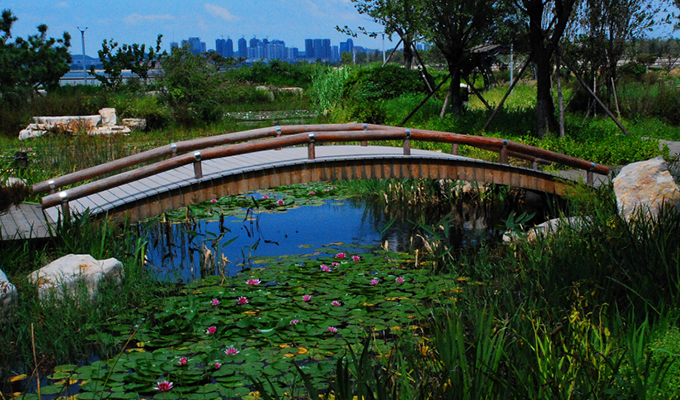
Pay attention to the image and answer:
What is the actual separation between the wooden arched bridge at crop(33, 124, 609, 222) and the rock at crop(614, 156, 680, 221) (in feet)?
6.09

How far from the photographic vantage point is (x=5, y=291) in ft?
16.8

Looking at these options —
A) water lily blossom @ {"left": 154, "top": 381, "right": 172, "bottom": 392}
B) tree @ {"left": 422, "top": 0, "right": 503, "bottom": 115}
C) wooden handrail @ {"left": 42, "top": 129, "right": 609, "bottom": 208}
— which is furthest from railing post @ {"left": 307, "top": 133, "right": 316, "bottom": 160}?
A: tree @ {"left": 422, "top": 0, "right": 503, "bottom": 115}

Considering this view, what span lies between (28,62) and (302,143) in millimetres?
15659

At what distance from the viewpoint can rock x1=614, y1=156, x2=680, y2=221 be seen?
6879 mm

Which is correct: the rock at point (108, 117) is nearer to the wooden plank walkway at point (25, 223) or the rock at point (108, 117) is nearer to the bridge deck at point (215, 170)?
the bridge deck at point (215, 170)

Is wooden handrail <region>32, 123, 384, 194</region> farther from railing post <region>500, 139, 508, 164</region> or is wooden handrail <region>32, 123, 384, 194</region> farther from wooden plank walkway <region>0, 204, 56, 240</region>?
railing post <region>500, 139, 508, 164</region>

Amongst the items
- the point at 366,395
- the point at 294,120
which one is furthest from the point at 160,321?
the point at 294,120

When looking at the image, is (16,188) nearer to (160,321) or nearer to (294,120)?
(160,321)

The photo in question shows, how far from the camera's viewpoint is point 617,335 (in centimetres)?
374

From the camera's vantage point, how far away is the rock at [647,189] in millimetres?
6879

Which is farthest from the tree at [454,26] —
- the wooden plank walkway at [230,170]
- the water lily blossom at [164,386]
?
the water lily blossom at [164,386]

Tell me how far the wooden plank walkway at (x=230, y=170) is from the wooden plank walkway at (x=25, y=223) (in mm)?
157

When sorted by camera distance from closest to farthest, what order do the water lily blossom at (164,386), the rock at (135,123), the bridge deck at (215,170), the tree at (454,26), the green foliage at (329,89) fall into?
the water lily blossom at (164,386), the bridge deck at (215,170), the tree at (454,26), the rock at (135,123), the green foliage at (329,89)

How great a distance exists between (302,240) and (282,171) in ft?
3.25
